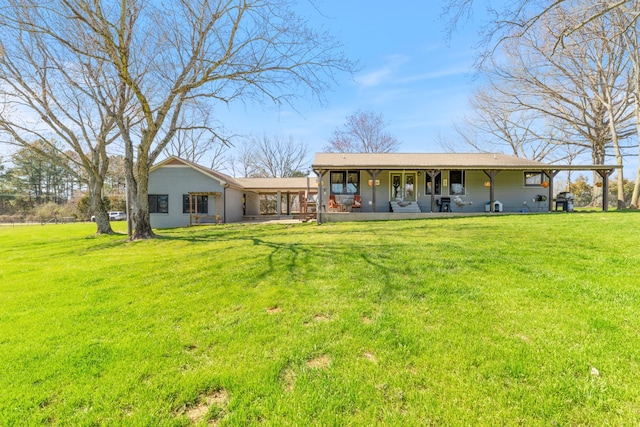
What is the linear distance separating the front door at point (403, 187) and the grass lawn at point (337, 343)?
9761mm

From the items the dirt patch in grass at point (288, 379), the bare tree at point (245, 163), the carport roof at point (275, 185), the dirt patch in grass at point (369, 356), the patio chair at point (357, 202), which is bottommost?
the dirt patch in grass at point (288, 379)

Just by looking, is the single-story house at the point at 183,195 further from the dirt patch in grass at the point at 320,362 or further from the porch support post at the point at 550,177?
the dirt patch in grass at the point at 320,362

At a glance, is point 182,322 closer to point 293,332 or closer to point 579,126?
A: point 293,332

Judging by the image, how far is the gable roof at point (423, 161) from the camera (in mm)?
13852

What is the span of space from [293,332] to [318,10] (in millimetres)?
8683

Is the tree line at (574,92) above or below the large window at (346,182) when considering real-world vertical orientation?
above

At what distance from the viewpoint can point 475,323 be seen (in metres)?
3.12

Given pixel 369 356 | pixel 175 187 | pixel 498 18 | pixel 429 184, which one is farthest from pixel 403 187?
pixel 175 187

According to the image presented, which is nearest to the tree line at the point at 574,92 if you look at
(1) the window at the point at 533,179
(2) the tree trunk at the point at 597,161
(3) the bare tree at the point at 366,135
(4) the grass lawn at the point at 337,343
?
(2) the tree trunk at the point at 597,161

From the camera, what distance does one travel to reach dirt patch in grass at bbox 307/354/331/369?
8.29 feet

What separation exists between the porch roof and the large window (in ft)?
2.03

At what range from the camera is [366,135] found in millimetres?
30703

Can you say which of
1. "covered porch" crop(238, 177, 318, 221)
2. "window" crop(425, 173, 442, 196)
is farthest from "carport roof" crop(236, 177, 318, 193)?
"window" crop(425, 173, 442, 196)

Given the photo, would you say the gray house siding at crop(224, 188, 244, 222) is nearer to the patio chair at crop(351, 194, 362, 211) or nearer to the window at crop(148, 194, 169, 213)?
the window at crop(148, 194, 169, 213)
